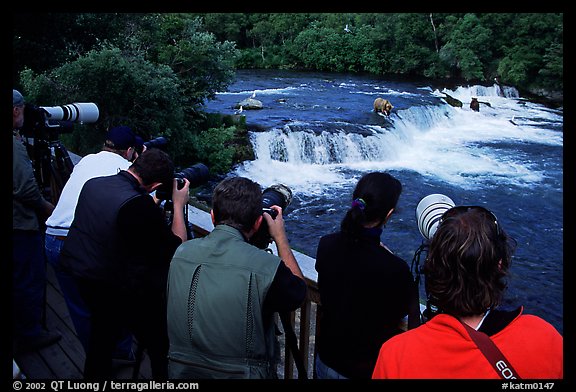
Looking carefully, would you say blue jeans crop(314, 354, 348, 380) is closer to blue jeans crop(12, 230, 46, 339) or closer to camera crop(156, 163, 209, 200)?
camera crop(156, 163, 209, 200)

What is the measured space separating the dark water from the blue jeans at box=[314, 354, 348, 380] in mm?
5836

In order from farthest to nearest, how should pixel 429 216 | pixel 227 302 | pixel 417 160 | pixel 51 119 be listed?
pixel 417 160, pixel 51 119, pixel 429 216, pixel 227 302

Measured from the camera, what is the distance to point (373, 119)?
15805 millimetres

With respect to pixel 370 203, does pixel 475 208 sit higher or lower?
higher

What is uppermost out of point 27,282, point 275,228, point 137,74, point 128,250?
point 275,228

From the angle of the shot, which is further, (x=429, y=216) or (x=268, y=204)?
(x=268, y=204)

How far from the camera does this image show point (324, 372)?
2.04 m

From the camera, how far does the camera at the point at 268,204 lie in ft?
6.66

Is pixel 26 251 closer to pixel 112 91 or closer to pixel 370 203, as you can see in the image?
pixel 370 203

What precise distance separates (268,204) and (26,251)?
152 centimetres

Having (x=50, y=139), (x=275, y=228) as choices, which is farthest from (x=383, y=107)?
(x=275, y=228)

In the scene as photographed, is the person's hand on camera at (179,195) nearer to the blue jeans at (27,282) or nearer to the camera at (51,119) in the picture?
the blue jeans at (27,282)

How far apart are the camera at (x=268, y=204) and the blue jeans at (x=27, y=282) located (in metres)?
1.45
